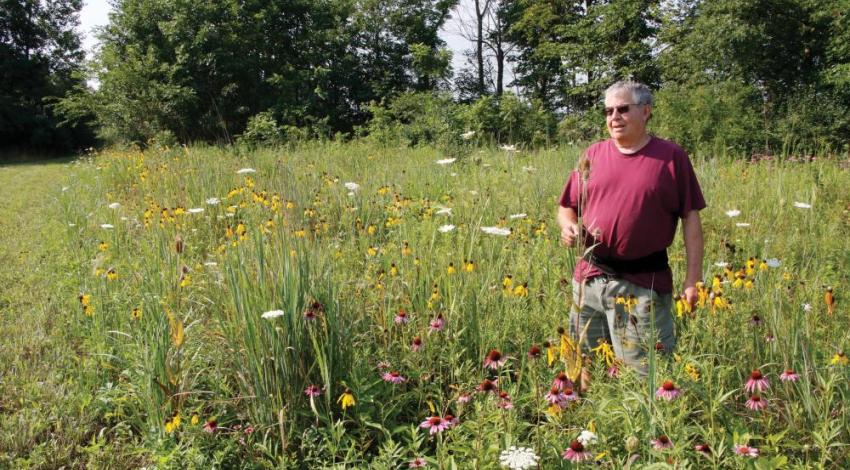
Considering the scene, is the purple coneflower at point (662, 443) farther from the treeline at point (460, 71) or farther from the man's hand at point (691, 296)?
the treeline at point (460, 71)

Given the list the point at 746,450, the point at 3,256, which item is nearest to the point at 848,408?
the point at 746,450

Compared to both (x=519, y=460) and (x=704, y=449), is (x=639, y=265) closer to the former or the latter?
(x=704, y=449)

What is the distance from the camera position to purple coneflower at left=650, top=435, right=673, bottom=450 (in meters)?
1.40

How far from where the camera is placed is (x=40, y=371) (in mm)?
2641

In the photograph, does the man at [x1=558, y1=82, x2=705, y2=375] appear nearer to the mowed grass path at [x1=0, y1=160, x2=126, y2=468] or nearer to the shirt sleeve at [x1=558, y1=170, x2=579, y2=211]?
the shirt sleeve at [x1=558, y1=170, x2=579, y2=211]

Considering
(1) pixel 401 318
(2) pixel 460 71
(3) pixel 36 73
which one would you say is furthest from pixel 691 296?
(3) pixel 36 73

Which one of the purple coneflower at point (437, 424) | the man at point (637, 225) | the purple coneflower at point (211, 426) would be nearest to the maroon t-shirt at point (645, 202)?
the man at point (637, 225)

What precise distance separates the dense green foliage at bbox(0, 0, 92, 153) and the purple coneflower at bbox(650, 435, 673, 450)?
26562 mm

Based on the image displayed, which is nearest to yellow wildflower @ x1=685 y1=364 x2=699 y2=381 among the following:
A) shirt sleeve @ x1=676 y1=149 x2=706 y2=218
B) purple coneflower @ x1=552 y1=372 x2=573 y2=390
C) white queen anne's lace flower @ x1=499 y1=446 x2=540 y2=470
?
purple coneflower @ x1=552 y1=372 x2=573 y2=390

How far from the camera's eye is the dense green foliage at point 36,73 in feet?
76.2

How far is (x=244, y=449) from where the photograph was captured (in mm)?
1998

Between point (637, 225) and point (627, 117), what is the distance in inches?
16.8

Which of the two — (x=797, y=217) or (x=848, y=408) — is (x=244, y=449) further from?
(x=797, y=217)

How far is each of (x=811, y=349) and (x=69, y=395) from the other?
2.94 m
